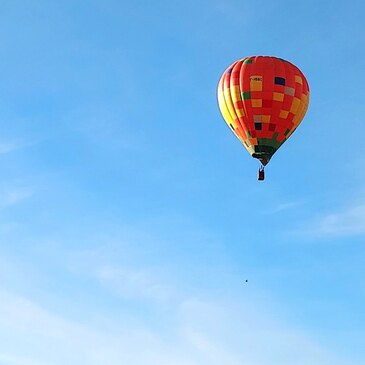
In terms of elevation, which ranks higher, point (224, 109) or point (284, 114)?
point (224, 109)

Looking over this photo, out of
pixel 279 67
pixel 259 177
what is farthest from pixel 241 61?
pixel 259 177

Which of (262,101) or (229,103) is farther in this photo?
(229,103)

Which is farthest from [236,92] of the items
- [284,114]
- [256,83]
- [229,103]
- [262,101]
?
[284,114]

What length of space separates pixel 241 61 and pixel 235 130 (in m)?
6.19

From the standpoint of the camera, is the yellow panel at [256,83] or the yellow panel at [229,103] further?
the yellow panel at [229,103]

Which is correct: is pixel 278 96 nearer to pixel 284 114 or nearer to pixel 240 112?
pixel 284 114

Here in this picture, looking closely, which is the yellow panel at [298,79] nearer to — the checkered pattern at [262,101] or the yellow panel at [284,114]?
the checkered pattern at [262,101]

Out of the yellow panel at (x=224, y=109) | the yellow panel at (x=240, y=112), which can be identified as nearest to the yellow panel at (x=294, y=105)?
the yellow panel at (x=240, y=112)

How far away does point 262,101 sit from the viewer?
110 meters

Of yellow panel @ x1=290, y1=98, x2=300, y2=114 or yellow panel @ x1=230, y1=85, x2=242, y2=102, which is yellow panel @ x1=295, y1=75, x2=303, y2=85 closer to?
yellow panel @ x1=290, y1=98, x2=300, y2=114

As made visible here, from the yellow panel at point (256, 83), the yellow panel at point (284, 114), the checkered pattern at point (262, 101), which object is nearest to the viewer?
the yellow panel at point (256, 83)

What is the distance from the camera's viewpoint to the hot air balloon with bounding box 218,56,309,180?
10981 centimetres

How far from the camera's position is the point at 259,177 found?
357 feet

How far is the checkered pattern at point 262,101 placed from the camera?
360 ft
